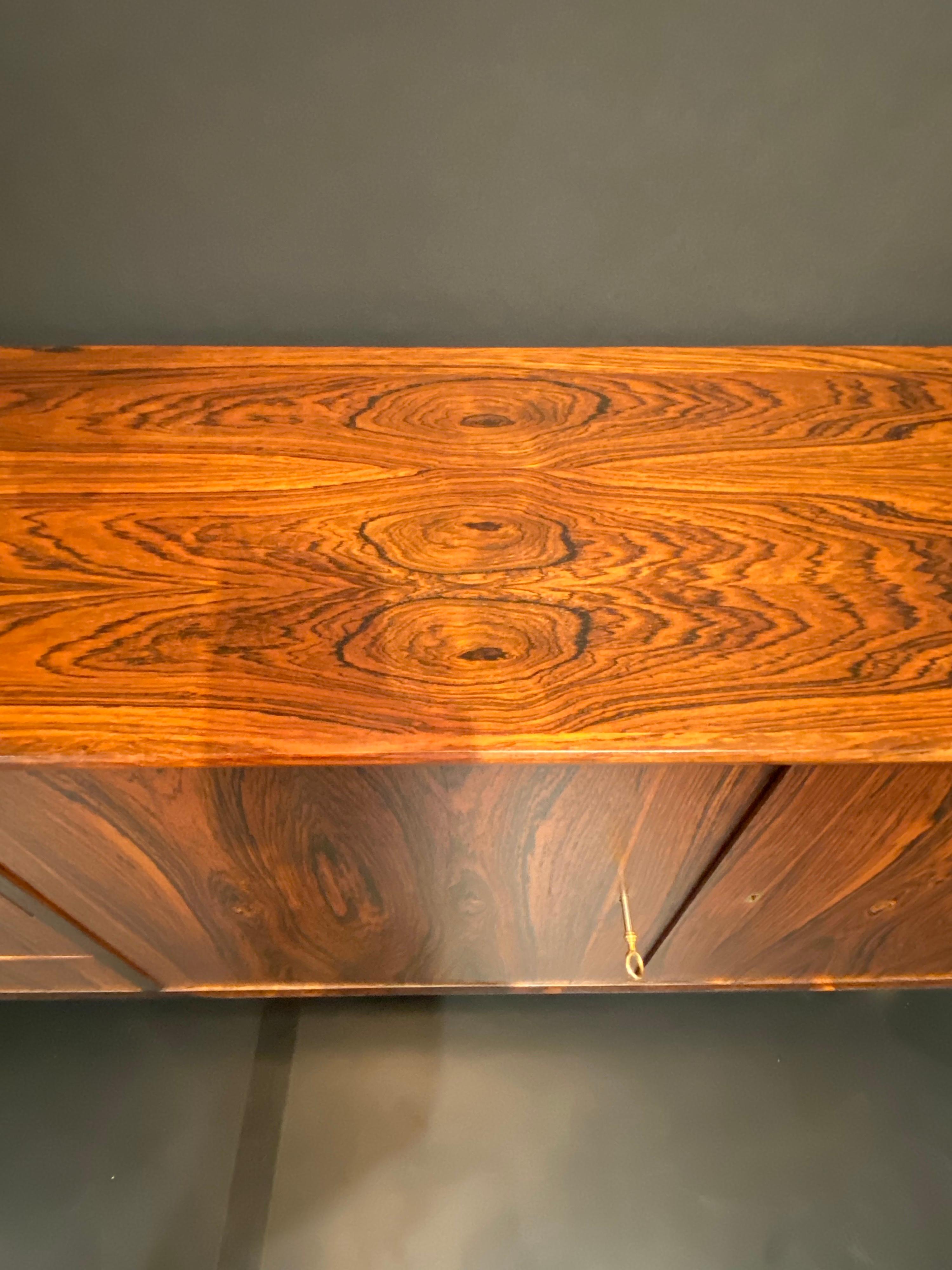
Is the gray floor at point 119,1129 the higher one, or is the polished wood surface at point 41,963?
the polished wood surface at point 41,963

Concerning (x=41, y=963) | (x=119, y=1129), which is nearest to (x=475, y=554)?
(x=41, y=963)

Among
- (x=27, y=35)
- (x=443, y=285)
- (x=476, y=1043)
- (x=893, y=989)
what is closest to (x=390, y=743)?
(x=443, y=285)

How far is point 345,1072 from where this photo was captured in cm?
102

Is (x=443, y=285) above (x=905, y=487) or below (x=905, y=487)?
above

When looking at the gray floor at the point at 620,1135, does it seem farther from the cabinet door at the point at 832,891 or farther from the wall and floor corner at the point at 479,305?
the cabinet door at the point at 832,891

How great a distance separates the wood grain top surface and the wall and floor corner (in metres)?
0.07

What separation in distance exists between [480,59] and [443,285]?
0.17m

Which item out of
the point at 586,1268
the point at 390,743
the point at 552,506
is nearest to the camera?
the point at 390,743

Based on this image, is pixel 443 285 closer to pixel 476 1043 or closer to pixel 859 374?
pixel 859 374

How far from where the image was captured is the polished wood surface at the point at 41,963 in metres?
0.79

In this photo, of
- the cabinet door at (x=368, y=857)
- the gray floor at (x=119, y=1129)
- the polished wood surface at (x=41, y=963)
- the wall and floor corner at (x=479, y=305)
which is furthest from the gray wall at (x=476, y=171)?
the gray floor at (x=119, y=1129)

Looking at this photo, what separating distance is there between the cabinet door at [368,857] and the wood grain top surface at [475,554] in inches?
1.7

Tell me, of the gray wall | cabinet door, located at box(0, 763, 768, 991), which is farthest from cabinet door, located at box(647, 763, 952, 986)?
the gray wall

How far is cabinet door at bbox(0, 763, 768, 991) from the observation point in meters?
0.55
